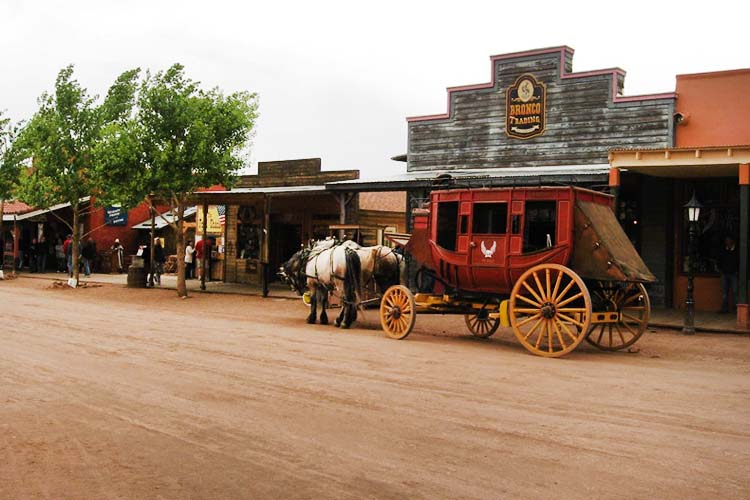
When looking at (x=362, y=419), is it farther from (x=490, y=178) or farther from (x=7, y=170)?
(x=7, y=170)

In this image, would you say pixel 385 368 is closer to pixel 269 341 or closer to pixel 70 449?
pixel 269 341

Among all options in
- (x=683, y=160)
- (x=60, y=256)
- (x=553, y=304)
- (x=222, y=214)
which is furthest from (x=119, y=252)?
(x=553, y=304)

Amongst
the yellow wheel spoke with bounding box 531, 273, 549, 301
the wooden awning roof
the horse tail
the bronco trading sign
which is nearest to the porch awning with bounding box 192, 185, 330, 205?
the bronco trading sign

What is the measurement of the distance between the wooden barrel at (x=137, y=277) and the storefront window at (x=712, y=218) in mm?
17673

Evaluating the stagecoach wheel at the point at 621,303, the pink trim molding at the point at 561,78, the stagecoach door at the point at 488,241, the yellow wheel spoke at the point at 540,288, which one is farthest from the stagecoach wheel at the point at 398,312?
the pink trim molding at the point at 561,78

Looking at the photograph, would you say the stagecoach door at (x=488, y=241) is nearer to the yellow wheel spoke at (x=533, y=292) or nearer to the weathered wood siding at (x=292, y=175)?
the yellow wheel spoke at (x=533, y=292)

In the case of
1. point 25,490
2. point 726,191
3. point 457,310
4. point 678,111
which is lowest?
point 25,490

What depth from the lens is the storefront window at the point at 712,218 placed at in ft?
55.5

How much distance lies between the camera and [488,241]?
12.4 metres

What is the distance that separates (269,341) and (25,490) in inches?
295

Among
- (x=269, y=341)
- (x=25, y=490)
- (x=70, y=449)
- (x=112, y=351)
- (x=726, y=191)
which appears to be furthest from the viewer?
(x=726, y=191)

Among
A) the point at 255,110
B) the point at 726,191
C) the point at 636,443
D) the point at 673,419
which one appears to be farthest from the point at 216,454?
the point at 255,110

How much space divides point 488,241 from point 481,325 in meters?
2.48

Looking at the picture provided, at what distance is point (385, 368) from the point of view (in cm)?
1009
